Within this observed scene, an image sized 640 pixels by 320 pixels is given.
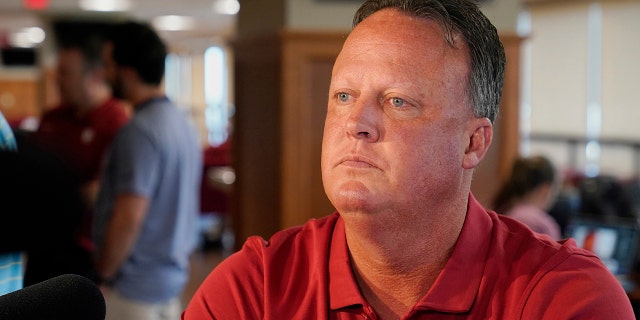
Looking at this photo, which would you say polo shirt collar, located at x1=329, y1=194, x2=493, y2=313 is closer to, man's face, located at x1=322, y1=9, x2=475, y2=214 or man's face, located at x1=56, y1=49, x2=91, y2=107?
man's face, located at x1=322, y1=9, x2=475, y2=214

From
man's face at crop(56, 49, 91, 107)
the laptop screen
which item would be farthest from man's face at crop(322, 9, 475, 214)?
the laptop screen

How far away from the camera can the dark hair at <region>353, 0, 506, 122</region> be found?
114 centimetres

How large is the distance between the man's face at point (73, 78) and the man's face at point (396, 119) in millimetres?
3046

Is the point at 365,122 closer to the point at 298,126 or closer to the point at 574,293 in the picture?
the point at 574,293

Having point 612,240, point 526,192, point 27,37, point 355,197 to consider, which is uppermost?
point 355,197

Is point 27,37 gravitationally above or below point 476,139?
below

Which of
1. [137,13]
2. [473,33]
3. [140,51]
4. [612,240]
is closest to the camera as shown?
[473,33]

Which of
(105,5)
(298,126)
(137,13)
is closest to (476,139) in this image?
(298,126)

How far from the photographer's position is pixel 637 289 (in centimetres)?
396

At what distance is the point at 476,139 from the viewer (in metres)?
1.18

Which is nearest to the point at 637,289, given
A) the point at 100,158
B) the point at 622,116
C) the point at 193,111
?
the point at 100,158

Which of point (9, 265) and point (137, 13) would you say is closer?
point (9, 265)

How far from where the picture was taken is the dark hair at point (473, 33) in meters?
1.14

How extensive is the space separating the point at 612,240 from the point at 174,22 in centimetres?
1311
